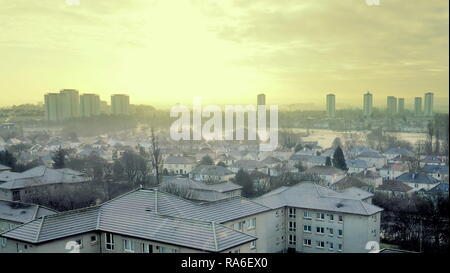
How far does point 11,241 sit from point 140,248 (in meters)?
1.34

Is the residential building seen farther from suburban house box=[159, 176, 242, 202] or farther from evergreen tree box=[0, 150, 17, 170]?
evergreen tree box=[0, 150, 17, 170]

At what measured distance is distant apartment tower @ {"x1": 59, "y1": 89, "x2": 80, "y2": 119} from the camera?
32.4ft

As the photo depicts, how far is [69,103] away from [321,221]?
7490mm

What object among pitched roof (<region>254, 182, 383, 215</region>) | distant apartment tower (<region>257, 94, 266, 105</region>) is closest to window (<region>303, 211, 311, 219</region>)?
pitched roof (<region>254, 182, 383, 215</region>)

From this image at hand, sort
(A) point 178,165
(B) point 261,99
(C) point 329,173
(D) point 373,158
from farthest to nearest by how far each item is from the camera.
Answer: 1. (D) point 373,158
2. (A) point 178,165
3. (C) point 329,173
4. (B) point 261,99

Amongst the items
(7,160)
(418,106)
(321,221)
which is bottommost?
(321,221)

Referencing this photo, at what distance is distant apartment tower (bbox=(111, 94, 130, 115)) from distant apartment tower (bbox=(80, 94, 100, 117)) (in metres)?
Answer: 0.44

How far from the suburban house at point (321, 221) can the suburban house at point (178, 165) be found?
783 cm

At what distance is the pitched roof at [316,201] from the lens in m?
5.80

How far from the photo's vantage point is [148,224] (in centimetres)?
379

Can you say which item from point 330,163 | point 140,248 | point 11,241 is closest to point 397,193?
point 330,163

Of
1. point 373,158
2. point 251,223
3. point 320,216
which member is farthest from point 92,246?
point 373,158

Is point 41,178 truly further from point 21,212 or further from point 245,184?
point 245,184

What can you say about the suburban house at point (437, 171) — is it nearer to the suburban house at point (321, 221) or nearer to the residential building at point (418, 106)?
the residential building at point (418, 106)
